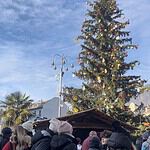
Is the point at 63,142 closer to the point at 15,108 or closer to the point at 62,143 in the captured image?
the point at 62,143

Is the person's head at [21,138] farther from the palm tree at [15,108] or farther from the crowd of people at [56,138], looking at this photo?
the palm tree at [15,108]

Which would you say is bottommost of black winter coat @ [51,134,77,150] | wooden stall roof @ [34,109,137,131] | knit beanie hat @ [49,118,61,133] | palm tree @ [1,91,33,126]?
black winter coat @ [51,134,77,150]

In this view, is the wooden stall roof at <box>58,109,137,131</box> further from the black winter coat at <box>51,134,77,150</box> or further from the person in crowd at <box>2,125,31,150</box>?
the black winter coat at <box>51,134,77,150</box>

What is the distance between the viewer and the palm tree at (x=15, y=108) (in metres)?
48.5

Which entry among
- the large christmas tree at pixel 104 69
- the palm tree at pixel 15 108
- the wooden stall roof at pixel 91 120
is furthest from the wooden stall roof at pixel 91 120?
the palm tree at pixel 15 108

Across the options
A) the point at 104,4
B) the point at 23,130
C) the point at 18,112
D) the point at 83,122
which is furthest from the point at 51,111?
the point at 23,130

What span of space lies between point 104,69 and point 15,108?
2066 cm

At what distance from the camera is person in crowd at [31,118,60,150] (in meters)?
5.50

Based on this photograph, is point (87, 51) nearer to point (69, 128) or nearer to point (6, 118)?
point (6, 118)

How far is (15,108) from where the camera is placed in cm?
5116

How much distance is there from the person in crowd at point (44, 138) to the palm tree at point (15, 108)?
137ft

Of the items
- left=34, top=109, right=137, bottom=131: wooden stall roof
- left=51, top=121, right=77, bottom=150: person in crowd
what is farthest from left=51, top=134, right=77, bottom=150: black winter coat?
left=34, top=109, right=137, bottom=131: wooden stall roof

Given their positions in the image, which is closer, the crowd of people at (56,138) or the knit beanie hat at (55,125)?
the crowd of people at (56,138)

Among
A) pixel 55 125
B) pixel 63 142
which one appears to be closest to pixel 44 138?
pixel 55 125
